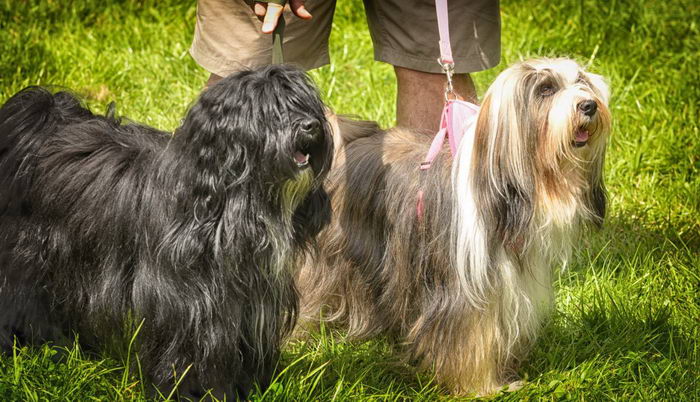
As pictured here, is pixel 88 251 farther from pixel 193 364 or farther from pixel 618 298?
pixel 618 298

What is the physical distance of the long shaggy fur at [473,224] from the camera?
3.24 metres

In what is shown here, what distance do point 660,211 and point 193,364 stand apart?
3.02 meters

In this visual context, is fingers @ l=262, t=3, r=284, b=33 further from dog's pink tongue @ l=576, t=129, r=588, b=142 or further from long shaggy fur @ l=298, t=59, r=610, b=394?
dog's pink tongue @ l=576, t=129, r=588, b=142

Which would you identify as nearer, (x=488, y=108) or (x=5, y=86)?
(x=488, y=108)

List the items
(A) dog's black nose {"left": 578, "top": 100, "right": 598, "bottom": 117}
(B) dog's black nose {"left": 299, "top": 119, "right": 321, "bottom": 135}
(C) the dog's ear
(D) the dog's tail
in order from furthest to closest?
(D) the dog's tail → (A) dog's black nose {"left": 578, "top": 100, "right": 598, "bottom": 117} → (C) the dog's ear → (B) dog's black nose {"left": 299, "top": 119, "right": 321, "bottom": 135}

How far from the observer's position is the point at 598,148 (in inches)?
130

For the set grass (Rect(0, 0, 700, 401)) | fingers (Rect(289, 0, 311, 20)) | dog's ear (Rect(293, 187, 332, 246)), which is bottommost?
grass (Rect(0, 0, 700, 401))

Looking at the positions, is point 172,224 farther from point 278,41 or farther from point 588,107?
point 588,107

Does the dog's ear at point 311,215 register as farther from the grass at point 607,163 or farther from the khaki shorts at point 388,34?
the khaki shorts at point 388,34

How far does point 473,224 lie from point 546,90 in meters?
0.51

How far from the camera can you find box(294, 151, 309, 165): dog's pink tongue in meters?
2.88

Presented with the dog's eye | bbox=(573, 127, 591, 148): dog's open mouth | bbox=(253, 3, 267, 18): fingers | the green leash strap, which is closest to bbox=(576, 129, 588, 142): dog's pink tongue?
bbox=(573, 127, 591, 148): dog's open mouth

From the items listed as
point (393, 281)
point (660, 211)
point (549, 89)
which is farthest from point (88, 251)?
point (660, 211)

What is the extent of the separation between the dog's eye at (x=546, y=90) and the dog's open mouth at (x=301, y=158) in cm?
87
